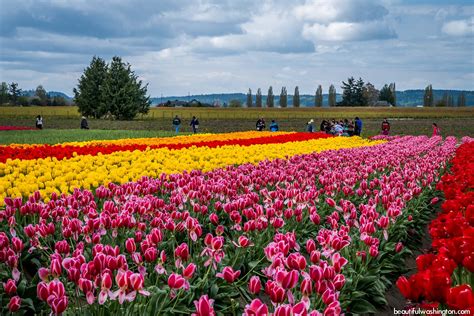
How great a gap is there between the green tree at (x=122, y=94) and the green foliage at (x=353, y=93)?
229ft

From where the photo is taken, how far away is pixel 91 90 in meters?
72.2

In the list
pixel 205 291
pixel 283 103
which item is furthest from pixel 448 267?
pixel 283 103

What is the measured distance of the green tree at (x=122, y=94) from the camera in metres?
67.4

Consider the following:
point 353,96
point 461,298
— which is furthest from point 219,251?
point 353,96

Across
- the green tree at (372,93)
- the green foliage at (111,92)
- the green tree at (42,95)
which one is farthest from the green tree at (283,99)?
the green foliage at (111,92)

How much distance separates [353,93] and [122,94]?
76220 millimetres

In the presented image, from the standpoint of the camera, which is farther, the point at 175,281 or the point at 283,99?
the point at 283,99

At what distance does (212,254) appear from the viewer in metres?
4.19

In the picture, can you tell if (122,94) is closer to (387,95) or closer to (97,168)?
(97,168)

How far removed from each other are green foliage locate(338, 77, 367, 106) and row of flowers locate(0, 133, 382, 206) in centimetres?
11575

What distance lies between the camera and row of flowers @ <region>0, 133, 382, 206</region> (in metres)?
8.30

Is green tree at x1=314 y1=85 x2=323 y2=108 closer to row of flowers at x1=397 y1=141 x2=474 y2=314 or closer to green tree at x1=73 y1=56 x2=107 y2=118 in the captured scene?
green tree at x1=73 y1=56 x2=107 y2=118

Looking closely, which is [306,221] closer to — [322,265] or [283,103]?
[322,265]

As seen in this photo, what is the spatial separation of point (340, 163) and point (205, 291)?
8441 mm
